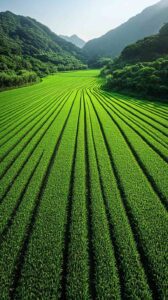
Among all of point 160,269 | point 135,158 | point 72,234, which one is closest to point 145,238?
point 160,269

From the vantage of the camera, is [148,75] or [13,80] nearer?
[148,75]

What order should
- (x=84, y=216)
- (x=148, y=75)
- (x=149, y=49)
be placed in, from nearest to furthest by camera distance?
(x=84, y=216) → (x=148, y=75) → (x=149, y=49)

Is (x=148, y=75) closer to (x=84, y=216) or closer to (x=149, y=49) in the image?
(x=84, y=216)

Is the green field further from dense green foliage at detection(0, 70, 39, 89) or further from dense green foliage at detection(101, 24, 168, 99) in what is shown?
dense green foliage at detection(0, 70, 39, 89)

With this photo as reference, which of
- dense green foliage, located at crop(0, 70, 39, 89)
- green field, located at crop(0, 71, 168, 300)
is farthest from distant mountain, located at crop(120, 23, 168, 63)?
green field, located at crop(0, 71, 168, 300)

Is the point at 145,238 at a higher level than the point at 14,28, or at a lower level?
lower

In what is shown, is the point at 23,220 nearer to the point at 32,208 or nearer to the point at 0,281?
the point at 32,208

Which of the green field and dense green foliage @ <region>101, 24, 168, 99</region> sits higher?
dense green foliage @ <region>101, 24, 168, 99</region>

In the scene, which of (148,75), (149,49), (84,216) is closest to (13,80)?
(148,75)

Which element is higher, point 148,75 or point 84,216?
point 148,75
